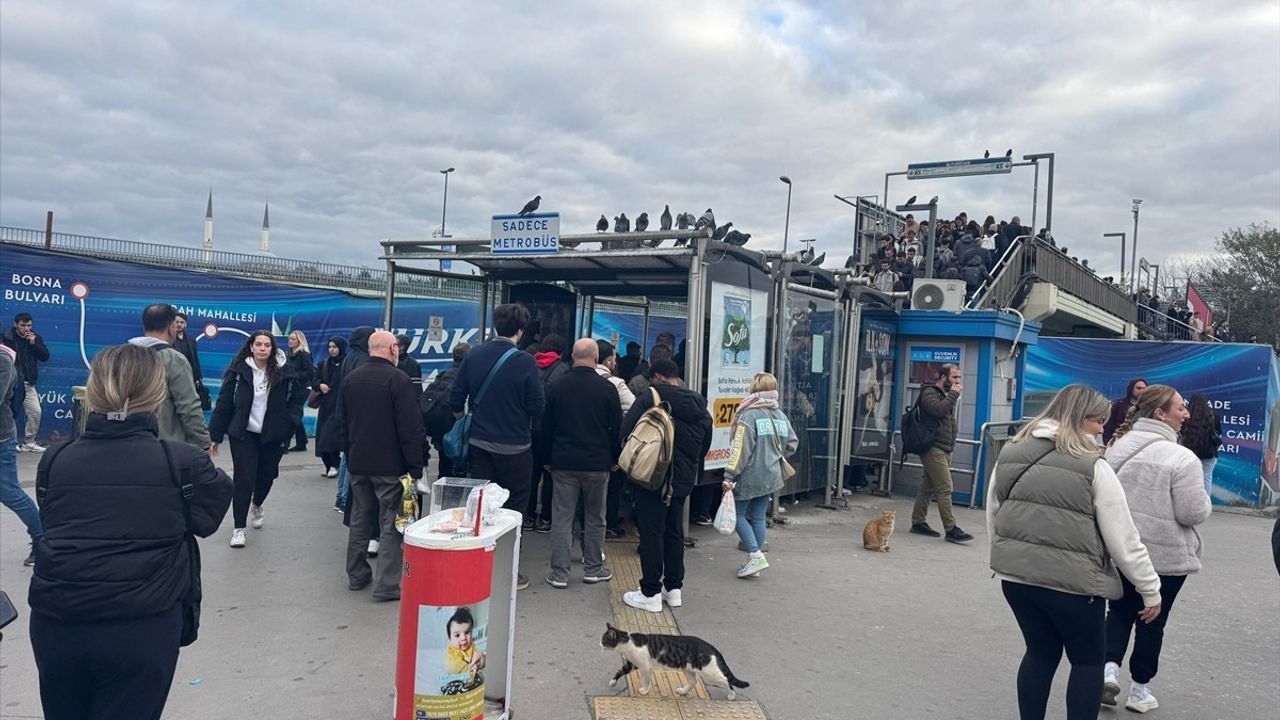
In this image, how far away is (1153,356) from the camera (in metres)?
12.9

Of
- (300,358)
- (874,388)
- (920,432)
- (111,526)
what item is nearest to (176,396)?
(111,526)

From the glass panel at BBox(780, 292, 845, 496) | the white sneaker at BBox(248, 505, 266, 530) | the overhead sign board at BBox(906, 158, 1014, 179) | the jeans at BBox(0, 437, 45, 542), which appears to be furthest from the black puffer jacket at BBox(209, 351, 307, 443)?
the overhead sign board at BBox(906, 158, 1014, 179)

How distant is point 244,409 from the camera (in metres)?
6.56

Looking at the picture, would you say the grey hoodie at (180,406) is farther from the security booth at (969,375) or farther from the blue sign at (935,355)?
the blue sign at (935,355)

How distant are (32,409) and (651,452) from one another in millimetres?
8430

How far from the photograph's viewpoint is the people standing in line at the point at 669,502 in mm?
5543

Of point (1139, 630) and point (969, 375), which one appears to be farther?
point (969, 375)

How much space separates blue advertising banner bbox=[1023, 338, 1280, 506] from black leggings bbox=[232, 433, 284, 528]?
10316 millimetres

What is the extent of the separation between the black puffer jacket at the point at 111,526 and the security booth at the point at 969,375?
30.3ft

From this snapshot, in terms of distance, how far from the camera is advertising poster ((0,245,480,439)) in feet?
33.7

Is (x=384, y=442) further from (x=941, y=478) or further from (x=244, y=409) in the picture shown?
(x=941, y=478)

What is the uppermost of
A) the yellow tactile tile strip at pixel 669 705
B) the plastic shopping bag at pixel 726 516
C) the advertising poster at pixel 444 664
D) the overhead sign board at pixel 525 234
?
the overhead sign board at pixel 525 234

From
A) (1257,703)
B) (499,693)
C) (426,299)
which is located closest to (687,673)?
(499,693)

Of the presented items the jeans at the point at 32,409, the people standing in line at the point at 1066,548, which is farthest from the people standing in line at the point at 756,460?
the jeans at the point at 32,409
